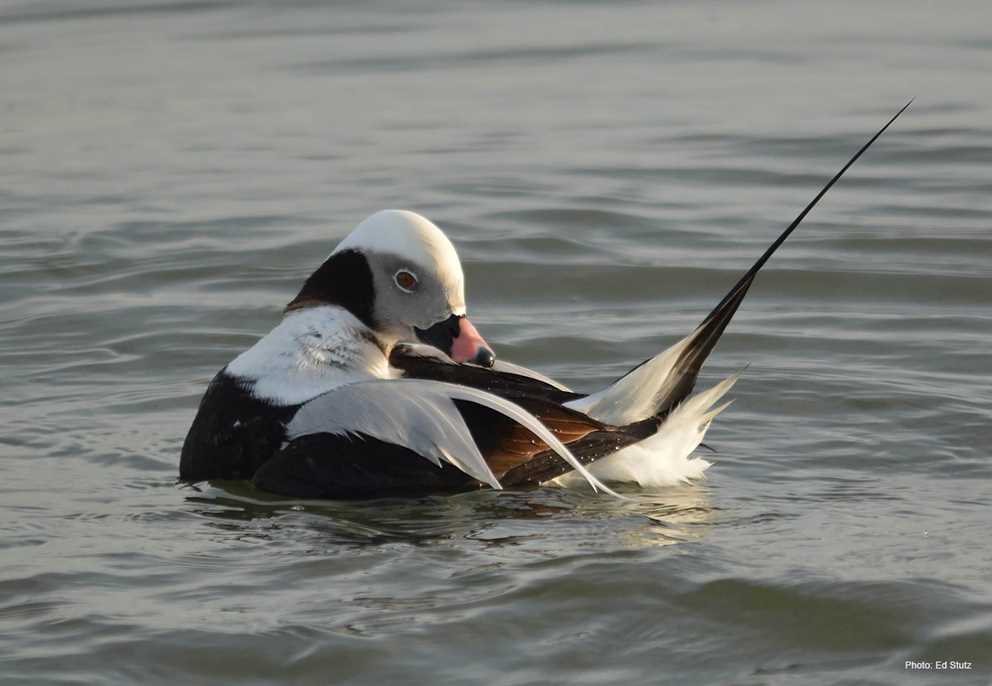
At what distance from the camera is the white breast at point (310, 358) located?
192 inches

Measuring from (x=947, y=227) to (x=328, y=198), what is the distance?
109 inches

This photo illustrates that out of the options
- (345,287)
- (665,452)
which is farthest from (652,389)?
(345,287)

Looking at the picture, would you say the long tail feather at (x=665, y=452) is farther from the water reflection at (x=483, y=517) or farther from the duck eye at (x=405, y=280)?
the duck eye at (x=405, y=280)

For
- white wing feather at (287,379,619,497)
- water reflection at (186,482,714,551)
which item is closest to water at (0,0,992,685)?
water reflection at (186,482,714,551)

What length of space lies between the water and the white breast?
28 cm

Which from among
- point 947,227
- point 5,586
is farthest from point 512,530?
point 947,227

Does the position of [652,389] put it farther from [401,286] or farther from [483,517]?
[401,286]

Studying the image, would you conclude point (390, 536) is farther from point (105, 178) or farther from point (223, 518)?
point (105, 178)

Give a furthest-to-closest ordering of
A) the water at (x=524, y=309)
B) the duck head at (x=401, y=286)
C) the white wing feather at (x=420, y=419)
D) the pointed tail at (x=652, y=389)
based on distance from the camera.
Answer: the duck head at (x=401, y=286), the pointed tail at (x=652, y=389), the white wing feather at (x=420, y=419), the water at (x=524, y=309)

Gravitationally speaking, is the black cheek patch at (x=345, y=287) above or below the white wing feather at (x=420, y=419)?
above

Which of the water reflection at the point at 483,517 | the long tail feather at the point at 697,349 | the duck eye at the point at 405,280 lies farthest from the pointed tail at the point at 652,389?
the duck eye at the point at 405,280

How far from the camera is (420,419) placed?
15.2ft

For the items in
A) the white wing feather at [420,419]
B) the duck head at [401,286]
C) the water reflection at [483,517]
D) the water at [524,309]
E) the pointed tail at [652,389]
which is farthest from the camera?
the duck head at [401,286]

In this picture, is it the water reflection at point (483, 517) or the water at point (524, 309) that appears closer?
the water at point (524, 309)
